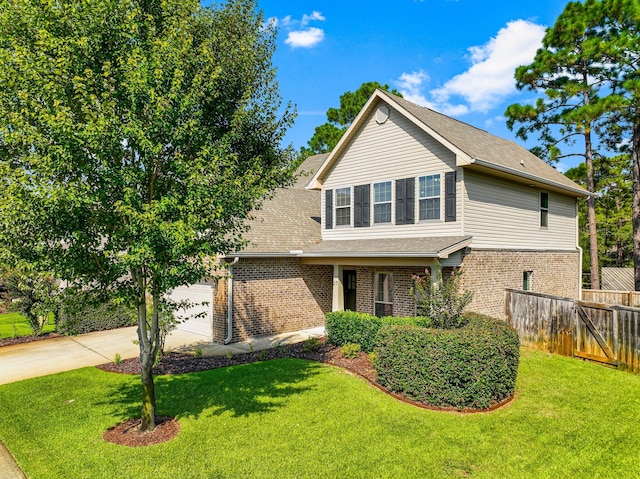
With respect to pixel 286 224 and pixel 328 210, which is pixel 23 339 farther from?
pixel 328 210

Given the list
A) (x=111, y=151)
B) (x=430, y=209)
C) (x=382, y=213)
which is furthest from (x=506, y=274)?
(x=111, y=151)

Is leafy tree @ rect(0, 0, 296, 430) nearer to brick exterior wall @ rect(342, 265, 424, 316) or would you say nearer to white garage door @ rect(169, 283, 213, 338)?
white garage door @ rect(169, 283, 213, 338)

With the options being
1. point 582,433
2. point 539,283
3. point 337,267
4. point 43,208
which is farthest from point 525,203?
point 43,208

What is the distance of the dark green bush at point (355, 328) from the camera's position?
11234mm

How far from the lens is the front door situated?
644 inches

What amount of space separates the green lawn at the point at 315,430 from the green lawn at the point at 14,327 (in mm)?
7163

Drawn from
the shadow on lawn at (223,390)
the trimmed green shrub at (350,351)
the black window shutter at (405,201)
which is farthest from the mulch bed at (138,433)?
the black window shutter at (405,201)

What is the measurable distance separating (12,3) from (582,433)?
37.6ft

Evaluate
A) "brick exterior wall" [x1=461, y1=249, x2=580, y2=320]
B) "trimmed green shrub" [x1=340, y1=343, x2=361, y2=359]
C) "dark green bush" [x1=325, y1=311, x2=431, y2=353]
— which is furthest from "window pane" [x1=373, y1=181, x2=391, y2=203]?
"trimmed green shrub" [x1=340, y1=343, x2=361, y2=359]

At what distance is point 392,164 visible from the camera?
1434cm

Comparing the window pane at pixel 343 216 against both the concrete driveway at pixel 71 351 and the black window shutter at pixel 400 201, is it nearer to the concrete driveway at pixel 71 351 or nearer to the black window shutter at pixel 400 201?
the black window shutter at pixel 400 201

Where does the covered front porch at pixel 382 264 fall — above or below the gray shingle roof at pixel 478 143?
below

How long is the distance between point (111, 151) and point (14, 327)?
13506mm

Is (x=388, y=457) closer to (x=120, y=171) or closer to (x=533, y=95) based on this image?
(x=120, y=171)
